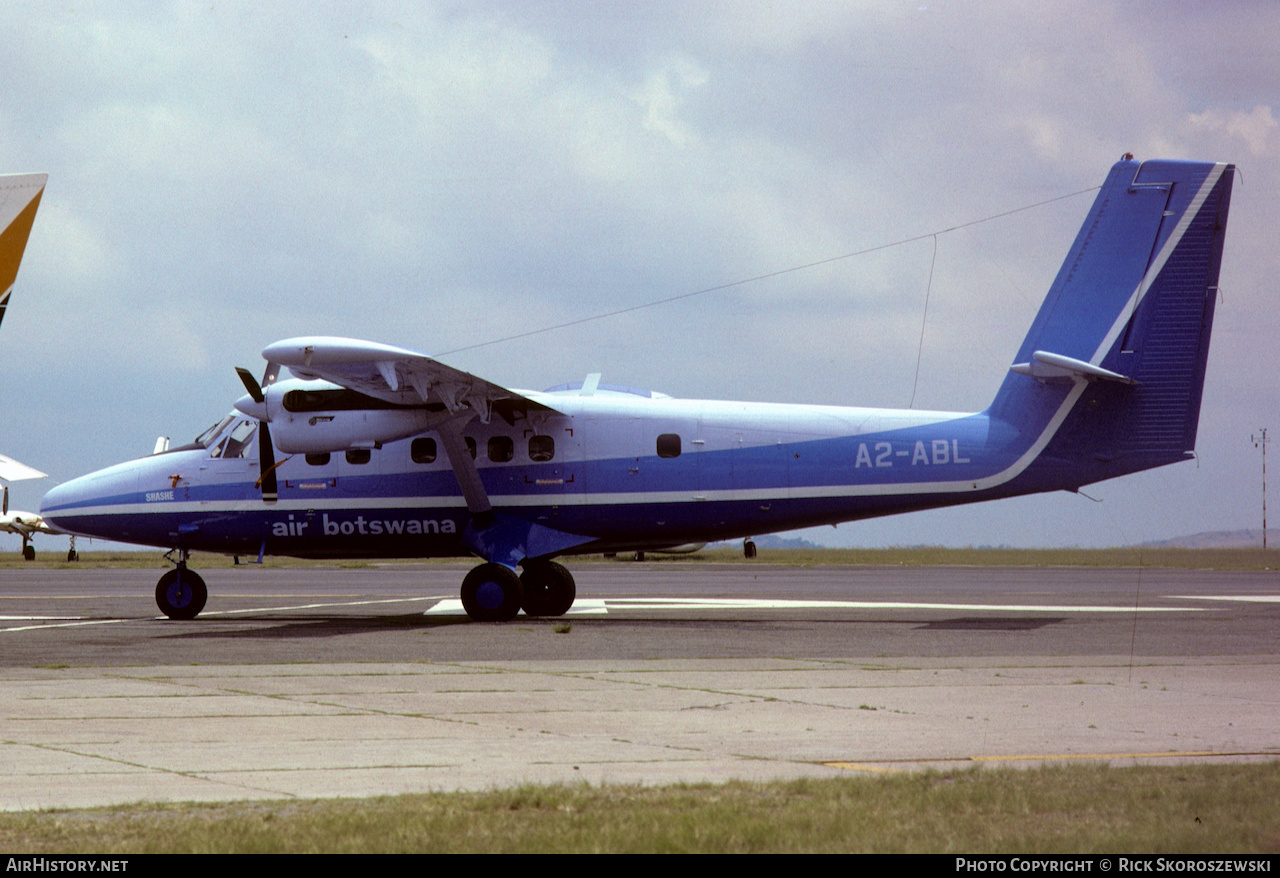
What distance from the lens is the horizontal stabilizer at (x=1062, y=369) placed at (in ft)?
65.6

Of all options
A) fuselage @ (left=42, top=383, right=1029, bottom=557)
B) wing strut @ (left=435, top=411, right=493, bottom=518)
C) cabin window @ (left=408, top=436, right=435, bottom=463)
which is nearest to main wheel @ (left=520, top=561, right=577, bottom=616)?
fuselage @ (left=42, top=383, right=1029, bottom=557)

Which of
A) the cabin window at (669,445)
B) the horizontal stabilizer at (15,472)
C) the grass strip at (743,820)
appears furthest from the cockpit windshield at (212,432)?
the grass strip at (743,820)

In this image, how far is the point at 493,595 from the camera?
70.7 ft

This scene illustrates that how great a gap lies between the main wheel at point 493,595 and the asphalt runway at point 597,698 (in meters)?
0.36

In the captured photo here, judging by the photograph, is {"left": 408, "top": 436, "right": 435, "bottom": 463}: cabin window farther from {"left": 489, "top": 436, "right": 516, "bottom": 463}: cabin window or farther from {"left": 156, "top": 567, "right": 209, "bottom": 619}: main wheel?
{"left": 156, "top": 567, "right": 209, "bottom": 619}: main wheel

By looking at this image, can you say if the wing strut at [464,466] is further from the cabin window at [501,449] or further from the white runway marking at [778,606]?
the white runway marking at [778,606]

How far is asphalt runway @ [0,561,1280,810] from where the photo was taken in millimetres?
8461

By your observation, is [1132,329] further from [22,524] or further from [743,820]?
[22,524]

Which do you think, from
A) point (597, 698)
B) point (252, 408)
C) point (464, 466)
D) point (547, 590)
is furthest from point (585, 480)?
point (597, 698)

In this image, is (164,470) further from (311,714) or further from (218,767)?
(218,767)

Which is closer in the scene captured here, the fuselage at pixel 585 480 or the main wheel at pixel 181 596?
the fuselage at pixel 585 480

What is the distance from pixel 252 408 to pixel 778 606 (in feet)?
37.2
